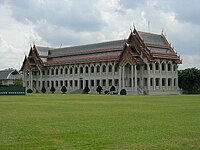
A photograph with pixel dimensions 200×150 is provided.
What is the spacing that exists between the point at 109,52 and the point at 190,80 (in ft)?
69.1

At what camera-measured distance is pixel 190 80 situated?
84688mm

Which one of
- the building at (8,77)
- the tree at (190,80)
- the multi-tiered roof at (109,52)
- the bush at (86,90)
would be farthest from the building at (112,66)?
the building at (8,77)

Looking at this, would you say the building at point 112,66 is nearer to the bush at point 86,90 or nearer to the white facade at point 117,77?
the white facade at point 117,77

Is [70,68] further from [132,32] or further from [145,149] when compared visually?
[145,149]

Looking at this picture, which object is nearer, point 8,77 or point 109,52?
point 109,52

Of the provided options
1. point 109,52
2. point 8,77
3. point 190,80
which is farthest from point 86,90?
point 8,77

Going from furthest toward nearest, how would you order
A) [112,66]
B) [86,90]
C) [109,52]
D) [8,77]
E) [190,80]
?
[8,77] → [86,90] → [109,52] → [190,80] → [112,66]

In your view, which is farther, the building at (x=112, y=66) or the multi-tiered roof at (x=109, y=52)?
the multi-tiered roof at (x=109, y=52)

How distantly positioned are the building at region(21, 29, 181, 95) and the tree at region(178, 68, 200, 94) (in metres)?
4.22

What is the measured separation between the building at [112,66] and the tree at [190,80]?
422cm

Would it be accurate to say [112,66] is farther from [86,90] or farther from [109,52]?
[86,90]

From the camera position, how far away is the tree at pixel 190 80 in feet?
273

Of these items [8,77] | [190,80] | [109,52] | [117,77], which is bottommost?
[190,80]

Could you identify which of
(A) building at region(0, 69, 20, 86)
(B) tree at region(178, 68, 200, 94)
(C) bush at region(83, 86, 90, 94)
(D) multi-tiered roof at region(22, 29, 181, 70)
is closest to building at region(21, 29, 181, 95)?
(D) multi-tiered roof at region(22, 29, 181, 70)
